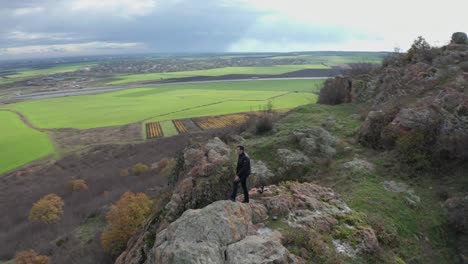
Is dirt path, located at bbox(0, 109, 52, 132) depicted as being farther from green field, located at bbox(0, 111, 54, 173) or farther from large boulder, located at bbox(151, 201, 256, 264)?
large boulder, located at bbox(151, 201, 256, 264)

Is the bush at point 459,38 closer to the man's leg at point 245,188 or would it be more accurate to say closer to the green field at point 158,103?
the man's leg at point 245,188

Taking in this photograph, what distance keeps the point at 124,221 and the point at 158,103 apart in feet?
297

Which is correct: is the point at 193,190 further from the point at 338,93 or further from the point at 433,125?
the point at 338,93

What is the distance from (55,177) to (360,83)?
55281 millimetres

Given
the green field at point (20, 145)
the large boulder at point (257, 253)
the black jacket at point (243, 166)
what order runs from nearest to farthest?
the large boulder at point (257, 253)
the black jacket at point (243, 166)
the green field at point (20, 145)

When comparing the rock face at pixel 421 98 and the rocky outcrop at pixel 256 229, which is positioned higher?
the rock face at pixel 421 98

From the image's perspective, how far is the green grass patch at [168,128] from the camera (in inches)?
3141

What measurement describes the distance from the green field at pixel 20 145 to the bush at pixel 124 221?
43.7 m

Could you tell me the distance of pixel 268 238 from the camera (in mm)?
10836

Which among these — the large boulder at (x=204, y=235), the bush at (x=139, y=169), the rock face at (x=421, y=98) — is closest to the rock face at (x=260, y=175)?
the large boulder at (x=204, y=235)

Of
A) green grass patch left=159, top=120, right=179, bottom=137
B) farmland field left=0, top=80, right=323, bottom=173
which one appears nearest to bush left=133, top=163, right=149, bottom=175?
green grass patch left=159, top=120, right=179, bottom=137

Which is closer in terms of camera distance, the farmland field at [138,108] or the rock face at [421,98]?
the rock face at [421,98]

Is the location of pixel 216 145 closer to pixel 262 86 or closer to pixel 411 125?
pixel 411 125

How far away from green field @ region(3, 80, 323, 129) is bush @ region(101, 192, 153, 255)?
60.6 meters
